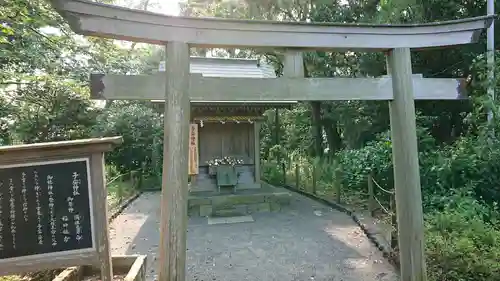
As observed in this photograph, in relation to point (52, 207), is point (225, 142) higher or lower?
higher

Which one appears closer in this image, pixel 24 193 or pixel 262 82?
pixel 24 193

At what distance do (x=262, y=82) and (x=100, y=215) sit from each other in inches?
96.4

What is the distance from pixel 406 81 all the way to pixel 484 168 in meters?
4.40

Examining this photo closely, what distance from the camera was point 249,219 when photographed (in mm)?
10648

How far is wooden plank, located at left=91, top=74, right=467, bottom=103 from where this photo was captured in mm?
4051

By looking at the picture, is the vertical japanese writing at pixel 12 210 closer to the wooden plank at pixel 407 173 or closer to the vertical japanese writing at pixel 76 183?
the vertical japanese writing at pixel 76 183

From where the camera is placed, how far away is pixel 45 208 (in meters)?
3.74

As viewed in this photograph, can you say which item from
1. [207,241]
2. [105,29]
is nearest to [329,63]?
[207,241]

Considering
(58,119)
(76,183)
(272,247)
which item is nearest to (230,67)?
(272,247)

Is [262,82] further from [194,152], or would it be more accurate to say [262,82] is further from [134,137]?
[134,137]

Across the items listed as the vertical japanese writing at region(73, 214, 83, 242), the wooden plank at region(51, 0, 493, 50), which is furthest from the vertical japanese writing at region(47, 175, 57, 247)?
the wooden plank at region(51, 0, 493, 50)

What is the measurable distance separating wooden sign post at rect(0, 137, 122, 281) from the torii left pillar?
67cm

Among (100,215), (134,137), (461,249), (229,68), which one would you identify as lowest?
(461,249)

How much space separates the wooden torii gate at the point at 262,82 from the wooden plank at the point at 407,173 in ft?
0.04
